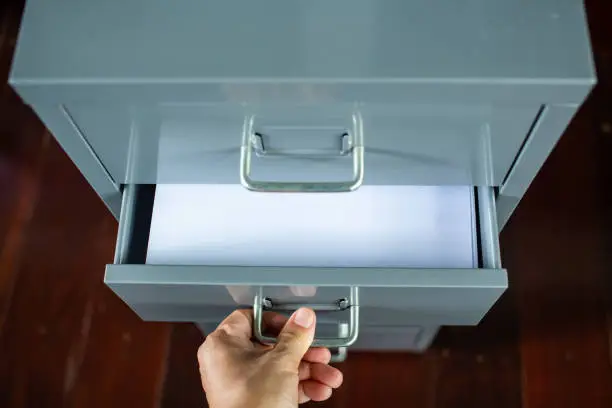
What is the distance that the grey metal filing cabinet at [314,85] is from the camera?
460 millimetres

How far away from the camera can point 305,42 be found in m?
0.47

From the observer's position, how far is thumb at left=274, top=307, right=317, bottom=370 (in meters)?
0.57

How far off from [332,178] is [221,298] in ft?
0.52

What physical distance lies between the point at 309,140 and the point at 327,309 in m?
0.18

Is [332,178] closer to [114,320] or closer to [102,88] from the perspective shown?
[102,88]

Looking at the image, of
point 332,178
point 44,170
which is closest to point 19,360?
point 44,170

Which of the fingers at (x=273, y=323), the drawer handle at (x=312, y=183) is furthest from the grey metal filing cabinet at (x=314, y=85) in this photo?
the fingers at (x=273, y=323)

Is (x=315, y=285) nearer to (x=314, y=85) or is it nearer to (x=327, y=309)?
(x=327, y=309)

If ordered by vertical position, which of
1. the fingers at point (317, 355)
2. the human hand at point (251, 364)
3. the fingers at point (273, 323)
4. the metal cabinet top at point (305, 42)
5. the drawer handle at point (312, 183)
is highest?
the metal cabinet top at point (305, 42)

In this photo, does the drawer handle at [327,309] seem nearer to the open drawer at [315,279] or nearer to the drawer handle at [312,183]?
the open drawer at [315,279]

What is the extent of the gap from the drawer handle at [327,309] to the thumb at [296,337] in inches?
1.5

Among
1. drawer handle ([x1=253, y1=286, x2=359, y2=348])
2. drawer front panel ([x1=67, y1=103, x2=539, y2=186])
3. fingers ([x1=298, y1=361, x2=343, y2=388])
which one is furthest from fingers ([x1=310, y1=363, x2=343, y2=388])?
drawer front panel ([x1=67, y1=103, x2=539, y2=186])

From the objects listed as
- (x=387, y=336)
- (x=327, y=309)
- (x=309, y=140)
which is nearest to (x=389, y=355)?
(x=387, y=336)

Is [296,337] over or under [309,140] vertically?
under
